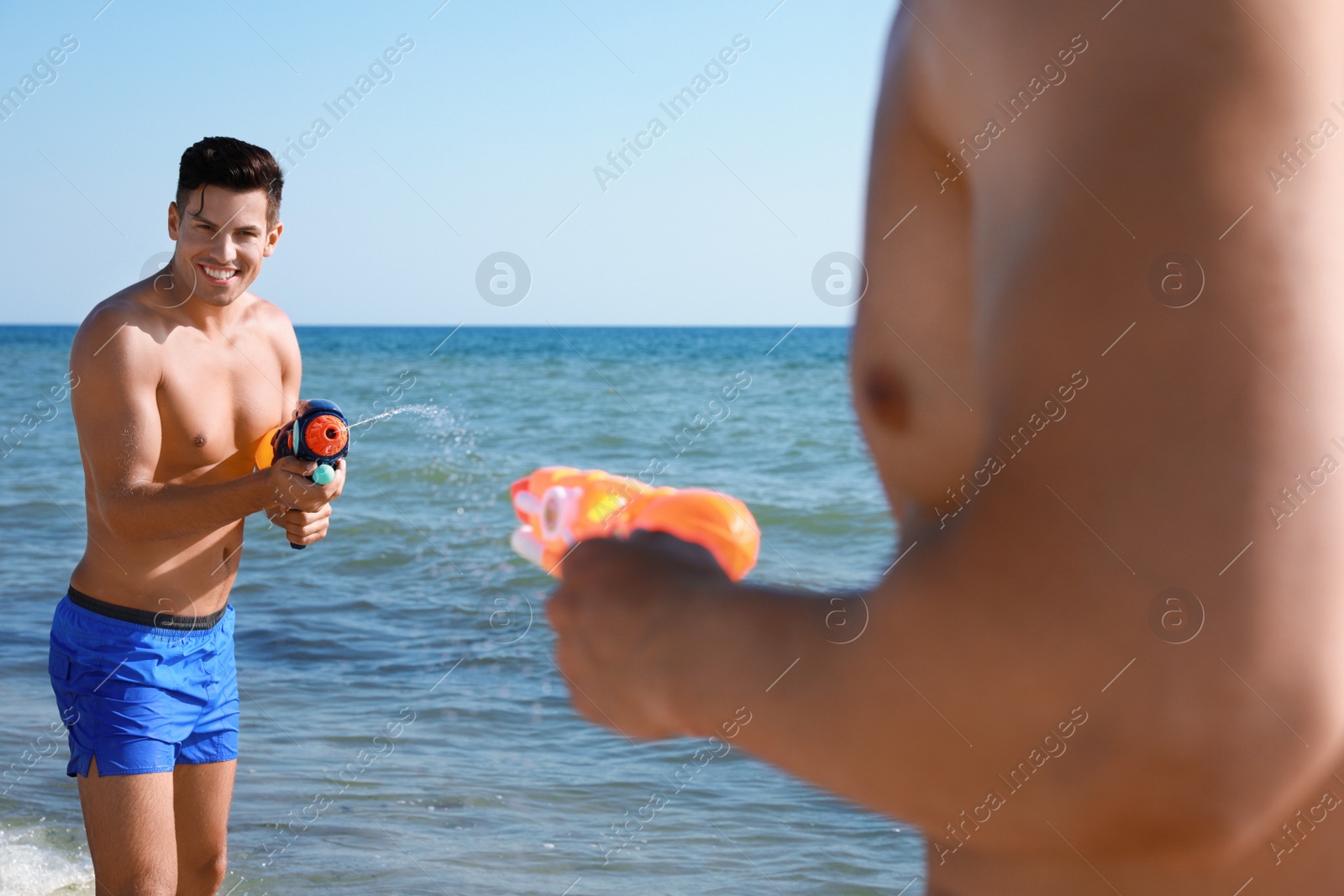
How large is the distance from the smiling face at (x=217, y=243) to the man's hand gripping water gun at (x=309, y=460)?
1.67 ft

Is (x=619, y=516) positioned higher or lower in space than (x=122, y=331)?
higher

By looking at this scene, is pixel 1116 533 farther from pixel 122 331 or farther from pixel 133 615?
pixel 133 615

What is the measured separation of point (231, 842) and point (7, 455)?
45.2ft

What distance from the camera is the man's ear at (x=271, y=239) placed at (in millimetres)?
3648

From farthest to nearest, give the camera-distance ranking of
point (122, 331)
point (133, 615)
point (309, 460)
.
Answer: point (133, 615) → point (122, 331) → point (309, 460)

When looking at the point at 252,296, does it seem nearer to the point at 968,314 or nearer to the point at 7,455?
the point at 968,314

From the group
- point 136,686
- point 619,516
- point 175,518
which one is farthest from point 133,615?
point 619,516

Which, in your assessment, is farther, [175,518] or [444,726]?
[444,726]

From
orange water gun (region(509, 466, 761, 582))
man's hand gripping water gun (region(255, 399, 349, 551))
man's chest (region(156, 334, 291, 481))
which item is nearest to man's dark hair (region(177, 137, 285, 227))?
man's chest (region(156, 334, 291, 481))

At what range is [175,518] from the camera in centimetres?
319

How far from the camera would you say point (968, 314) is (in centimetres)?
53

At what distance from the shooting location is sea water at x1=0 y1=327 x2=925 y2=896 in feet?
16.4

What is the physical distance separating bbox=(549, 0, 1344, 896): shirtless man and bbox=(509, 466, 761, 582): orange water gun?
0.26 feet

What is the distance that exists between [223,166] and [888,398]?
3.36 metres
